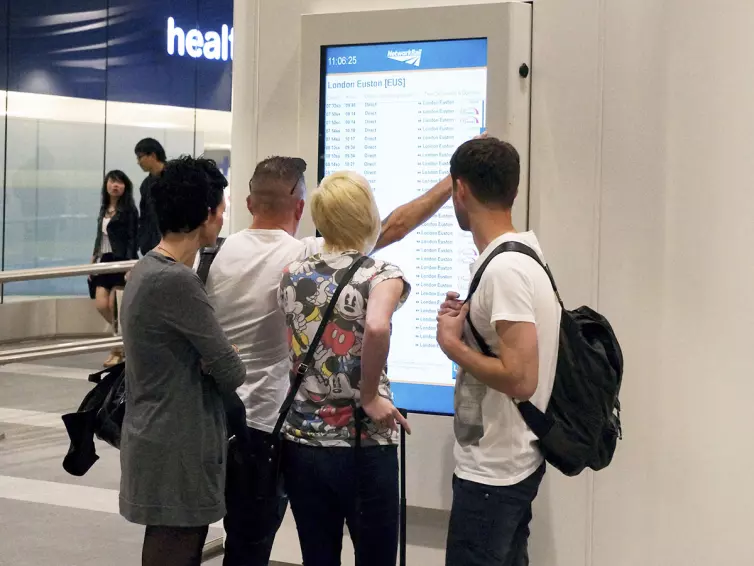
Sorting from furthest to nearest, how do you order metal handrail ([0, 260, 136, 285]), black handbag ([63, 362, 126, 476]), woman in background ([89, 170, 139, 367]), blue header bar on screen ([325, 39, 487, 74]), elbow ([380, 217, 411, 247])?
woman in background ([89, 170, 139, 367]) → metal handrail ([0, 260, 136, 285]) → blue header bar on screen ([325, 39, 487, 74]) → elbow ([380, 217, 411, 247]) → black handbag ([63, 362, 126, 476])

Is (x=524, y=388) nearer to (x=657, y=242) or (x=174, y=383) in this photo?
(x=174, y=383)

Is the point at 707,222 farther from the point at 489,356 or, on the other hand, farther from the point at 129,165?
the point at 129,165

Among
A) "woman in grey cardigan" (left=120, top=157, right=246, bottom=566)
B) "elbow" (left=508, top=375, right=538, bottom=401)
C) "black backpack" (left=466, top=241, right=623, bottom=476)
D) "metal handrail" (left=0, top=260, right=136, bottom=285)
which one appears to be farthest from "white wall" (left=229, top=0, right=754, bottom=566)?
"metal handrail" (left=0, top=260, right=136, bottom=285)

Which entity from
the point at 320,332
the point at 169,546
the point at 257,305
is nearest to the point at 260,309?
the point at 257,305

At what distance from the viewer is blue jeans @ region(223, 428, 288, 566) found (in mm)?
2850

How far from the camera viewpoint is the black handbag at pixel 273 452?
2.54 meters

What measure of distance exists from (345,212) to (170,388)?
63 centimetres

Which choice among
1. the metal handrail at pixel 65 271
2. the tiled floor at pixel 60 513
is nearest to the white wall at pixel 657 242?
the tiled floor at pixel 60 513

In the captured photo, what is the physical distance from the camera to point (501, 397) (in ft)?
7.91

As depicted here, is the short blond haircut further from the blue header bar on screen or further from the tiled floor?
the tiled floor

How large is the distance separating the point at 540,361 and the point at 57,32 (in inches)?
423

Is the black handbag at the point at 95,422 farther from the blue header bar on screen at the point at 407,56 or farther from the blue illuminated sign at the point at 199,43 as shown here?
the blue illuminated sign at the point at 199,43

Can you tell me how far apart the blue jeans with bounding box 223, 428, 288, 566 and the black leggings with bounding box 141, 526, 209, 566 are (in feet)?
0.80

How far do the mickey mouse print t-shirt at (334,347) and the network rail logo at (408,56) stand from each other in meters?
1.30
